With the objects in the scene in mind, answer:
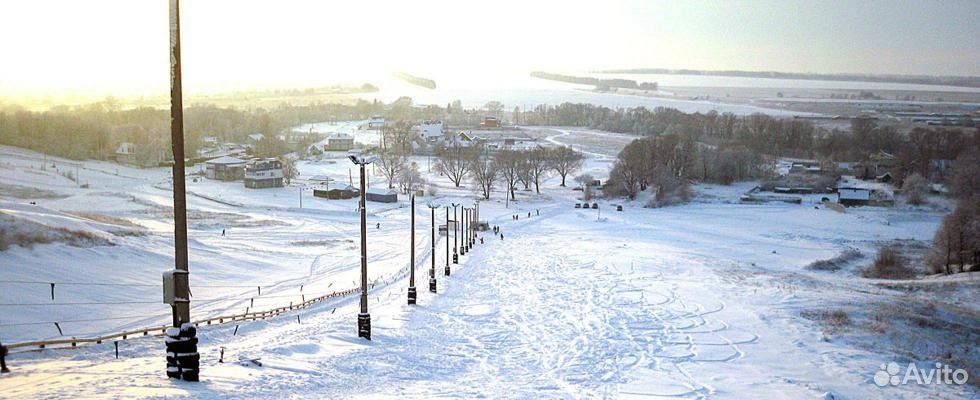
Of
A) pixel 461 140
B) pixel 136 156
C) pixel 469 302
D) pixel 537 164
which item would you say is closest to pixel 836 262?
pixel 469 302

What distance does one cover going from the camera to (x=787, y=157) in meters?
92.6

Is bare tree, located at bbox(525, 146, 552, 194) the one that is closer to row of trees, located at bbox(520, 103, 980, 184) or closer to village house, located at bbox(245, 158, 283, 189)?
row of trees, located at bbox(520, 103, 980, 184)

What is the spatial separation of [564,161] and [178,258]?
219ft

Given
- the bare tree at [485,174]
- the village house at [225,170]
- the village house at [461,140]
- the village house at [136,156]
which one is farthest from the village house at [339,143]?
the bare tree at [485,174]

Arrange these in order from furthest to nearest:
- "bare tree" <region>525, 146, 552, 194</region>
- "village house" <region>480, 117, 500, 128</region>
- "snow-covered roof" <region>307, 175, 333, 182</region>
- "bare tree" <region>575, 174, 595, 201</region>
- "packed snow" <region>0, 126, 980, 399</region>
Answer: "village house" <region>480, 117, 500, 128</region>, "snow-covered roof" <region>307, 175, 333, 182</region>, "bare tree" <region>525, 146, 552, 194</region>, "bare tree" <region>575, 174, 595, 201</region>, "packed snow" <region>0, 126, 980, 399</region>

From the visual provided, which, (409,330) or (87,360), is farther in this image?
(409,330)

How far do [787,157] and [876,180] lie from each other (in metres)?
22.9

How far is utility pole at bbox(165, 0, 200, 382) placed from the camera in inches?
353

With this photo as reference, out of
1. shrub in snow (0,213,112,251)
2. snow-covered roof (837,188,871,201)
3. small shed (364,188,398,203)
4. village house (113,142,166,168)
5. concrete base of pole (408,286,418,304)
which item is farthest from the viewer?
village house (113,142,166,168)

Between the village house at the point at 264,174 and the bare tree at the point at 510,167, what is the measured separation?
20.5 metres

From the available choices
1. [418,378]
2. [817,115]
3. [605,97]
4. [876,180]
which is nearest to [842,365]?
[418,378]

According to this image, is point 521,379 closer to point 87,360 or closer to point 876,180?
point 87,360

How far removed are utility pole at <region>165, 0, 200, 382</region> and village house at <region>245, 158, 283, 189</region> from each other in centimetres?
5958

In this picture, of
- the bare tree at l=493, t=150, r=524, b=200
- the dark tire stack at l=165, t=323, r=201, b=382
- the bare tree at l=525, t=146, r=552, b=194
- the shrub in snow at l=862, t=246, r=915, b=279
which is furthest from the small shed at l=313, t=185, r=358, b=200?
the dark tire stack at l=165, t=323, r=201, b=382
